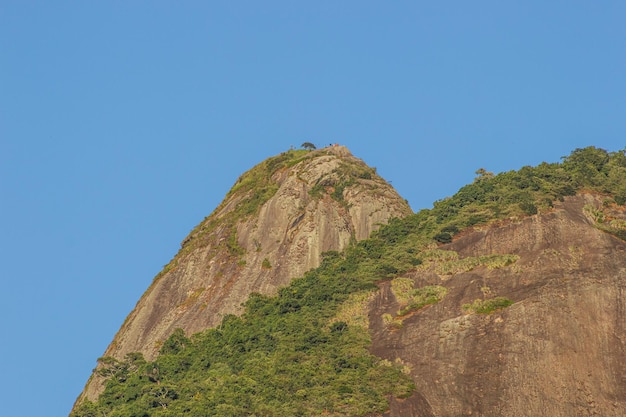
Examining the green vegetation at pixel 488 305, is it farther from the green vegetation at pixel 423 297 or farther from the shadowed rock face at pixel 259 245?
the shadowed rock face at pixel 259 245

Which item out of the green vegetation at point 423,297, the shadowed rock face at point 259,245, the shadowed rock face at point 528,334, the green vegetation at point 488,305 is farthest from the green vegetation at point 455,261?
the shadowed rock face at point 259,245

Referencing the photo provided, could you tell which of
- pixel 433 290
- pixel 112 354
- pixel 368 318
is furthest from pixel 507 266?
pixel 112 354

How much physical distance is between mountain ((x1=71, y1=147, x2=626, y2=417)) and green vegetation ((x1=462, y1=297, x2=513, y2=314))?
18cm

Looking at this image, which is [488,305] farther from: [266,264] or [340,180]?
[340,180]

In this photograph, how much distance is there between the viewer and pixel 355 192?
333ft

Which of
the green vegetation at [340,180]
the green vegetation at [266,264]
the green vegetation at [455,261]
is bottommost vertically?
the green vegetation at [455,261]

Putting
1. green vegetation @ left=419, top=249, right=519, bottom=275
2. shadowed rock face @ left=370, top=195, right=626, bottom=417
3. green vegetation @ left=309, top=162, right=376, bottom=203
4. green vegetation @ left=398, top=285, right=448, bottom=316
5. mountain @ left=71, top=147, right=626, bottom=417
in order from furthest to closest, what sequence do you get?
green vegetation @ left=309, top=162, right=376, bottom=203 → green vegetation @ left=419, top=249, right=519, bottom=275 → green vegetation @ left=398, top=285, right=448, bottom=316 → mountain @ left=71, top=147, right=626, bottom=417 → shadowed rock face @ left=370, top=195, right=626, bottom=417

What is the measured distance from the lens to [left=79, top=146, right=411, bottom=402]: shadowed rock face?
92.5 meters

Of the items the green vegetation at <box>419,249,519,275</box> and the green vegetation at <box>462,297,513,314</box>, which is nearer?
the green vegetation at <box>462,297,513,314</box>

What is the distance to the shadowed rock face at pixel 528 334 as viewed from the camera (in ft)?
211

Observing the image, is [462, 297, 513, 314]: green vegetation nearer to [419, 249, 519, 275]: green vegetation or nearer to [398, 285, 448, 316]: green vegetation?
[398, 285, 448, 316]: green vegetation

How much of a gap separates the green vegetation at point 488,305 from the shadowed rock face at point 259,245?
22191 millimetres

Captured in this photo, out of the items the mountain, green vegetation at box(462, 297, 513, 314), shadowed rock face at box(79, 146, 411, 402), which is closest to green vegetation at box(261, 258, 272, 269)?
shadowed rock face at box(79, 146, 411, 402)

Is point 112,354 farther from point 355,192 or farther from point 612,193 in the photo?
point 612,193
